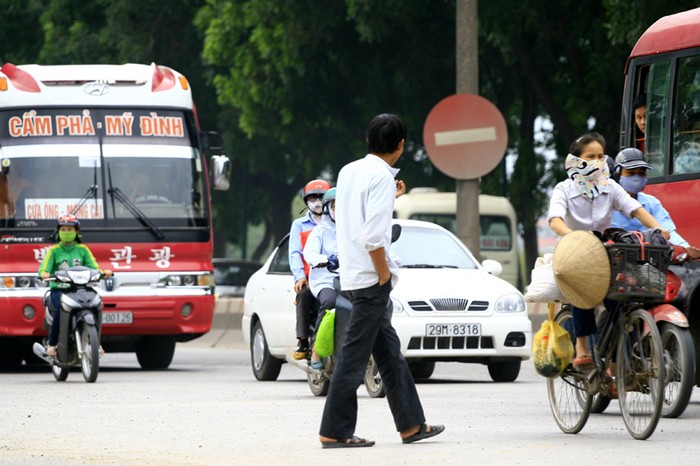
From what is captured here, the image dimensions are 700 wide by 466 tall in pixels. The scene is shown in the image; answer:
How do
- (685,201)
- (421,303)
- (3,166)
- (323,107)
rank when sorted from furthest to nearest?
(323,107), (3,166), (421,303), (685,201)

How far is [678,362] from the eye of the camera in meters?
9.73

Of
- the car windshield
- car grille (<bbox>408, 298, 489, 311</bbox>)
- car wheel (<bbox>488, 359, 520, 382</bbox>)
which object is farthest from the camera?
the car windshield

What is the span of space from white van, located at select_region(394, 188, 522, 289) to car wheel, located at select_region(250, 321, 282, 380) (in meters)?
16.3

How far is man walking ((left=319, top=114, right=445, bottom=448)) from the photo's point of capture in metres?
9.27

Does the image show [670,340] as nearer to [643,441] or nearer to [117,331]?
[643,441]

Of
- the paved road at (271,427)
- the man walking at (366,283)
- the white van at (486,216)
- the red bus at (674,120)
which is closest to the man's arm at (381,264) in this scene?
the man walking at (366,283)

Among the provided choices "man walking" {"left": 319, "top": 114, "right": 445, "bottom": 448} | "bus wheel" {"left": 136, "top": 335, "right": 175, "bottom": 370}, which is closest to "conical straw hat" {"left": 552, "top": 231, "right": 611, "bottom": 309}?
"man walking" {"left": 319, "top": 114, "right": 445, "bottom": 448}

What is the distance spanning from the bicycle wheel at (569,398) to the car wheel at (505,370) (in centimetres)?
554

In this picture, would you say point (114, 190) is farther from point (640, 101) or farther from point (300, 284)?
point (640, 101)

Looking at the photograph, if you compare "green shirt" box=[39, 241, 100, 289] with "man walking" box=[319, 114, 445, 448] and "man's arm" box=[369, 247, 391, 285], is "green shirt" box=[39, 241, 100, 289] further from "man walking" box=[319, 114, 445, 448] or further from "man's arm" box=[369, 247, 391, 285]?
"man's arm" box=[369, 247, 391, 285]

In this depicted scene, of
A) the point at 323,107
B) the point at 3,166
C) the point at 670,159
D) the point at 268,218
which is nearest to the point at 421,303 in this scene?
the point at 670,159

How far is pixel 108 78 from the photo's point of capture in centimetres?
1939

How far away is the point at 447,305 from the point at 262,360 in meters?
2.32

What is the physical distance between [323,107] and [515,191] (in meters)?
4.06
